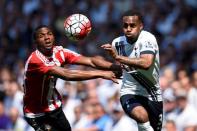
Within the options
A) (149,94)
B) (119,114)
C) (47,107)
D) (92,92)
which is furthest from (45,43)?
(92,92)

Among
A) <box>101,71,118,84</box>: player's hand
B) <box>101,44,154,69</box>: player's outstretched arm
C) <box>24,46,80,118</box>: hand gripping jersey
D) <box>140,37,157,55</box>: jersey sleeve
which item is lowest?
<box>24,46,80,118</box>: hand gripping jersey

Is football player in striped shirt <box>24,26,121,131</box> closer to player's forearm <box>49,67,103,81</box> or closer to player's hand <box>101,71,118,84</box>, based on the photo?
player's forearm <box>49,67,103,81</box>

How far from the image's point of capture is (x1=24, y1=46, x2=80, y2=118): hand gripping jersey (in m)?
12.2

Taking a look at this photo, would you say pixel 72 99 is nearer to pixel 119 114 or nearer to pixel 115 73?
pixel 119 114

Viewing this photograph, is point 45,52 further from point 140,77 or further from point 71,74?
point 140,77

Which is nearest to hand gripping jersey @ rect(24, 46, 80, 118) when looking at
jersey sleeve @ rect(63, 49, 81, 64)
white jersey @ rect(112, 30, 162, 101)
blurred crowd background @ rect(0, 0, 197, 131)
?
jersey sleeve @ rect(63, 49, 81, 64)

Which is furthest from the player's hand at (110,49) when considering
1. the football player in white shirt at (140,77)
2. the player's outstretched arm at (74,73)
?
the football player in white shirt at (140,77)

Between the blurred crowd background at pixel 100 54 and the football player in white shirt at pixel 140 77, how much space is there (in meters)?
2.22

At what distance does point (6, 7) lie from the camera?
25.1 m

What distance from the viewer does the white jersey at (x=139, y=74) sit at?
1234 centimetres

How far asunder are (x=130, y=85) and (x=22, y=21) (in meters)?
11.5

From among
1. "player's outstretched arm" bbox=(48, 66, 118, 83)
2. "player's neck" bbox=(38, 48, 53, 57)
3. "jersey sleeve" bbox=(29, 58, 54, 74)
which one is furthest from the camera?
"player's neck" bbox=(38, 48, 53, 57)

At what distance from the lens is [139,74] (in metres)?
12.5

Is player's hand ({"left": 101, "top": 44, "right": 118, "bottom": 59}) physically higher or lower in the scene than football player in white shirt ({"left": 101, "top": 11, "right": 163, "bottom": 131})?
higher
